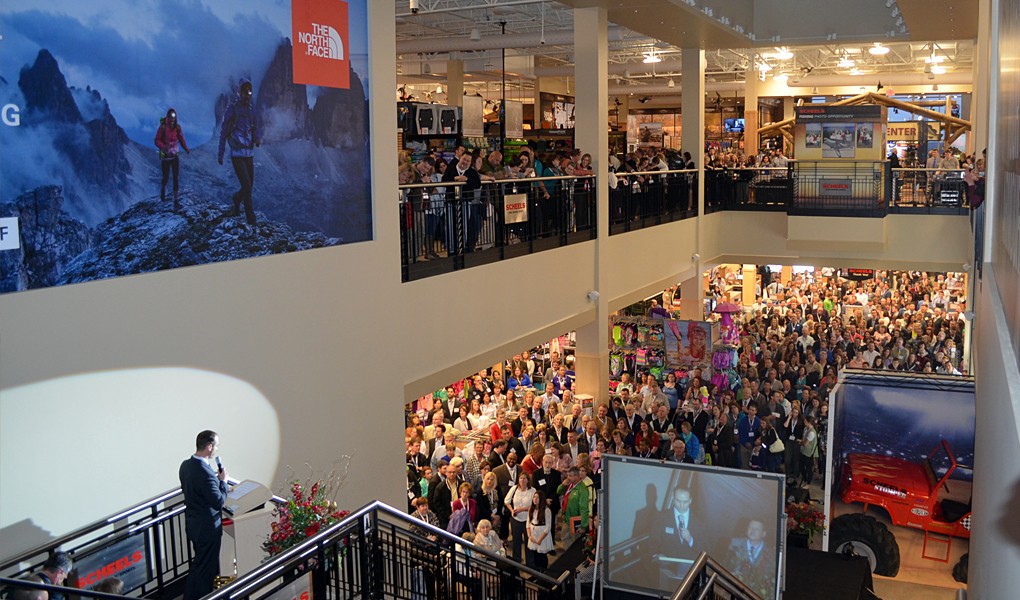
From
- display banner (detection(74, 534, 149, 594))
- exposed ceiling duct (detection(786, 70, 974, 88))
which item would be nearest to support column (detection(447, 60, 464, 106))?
exposed ceiling duct (detection(786, 70, 974, 88))

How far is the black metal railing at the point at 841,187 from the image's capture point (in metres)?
22.1

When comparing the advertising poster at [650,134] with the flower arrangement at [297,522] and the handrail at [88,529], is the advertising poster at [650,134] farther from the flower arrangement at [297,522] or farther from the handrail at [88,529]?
the flower arrangement at [297,522]

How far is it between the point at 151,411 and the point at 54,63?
112 inches

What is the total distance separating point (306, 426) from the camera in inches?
397

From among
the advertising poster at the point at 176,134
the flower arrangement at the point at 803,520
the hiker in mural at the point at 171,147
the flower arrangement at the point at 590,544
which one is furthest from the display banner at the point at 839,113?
the hiker in mural at the point at 171,147

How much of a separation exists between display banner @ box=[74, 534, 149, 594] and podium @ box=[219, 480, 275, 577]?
0.74 meters

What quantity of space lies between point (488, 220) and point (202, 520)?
744 cm

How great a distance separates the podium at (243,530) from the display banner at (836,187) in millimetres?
17786

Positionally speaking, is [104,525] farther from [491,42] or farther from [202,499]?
[491,42]

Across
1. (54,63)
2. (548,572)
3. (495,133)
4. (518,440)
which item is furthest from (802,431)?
(495,133)

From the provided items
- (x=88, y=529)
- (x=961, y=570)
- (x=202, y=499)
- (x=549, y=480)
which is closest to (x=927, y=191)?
(x=961, y=570)

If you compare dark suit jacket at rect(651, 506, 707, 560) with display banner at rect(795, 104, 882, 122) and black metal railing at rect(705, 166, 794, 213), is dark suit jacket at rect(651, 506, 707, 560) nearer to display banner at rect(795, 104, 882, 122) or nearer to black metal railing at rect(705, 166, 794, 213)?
display banner at rect(795, 104, 882, 122)

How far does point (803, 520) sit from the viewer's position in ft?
41.8

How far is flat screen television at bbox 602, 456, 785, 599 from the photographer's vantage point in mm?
9273
